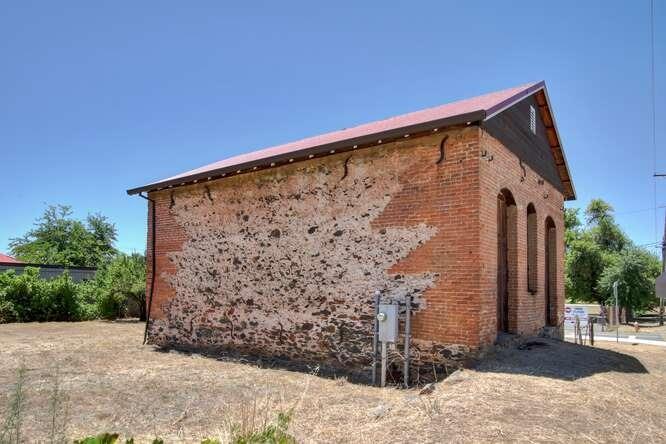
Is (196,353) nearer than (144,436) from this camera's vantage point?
No

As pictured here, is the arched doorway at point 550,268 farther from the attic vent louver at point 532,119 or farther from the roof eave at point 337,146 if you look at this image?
the roof eave at point 337,146

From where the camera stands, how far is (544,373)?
23.0ft

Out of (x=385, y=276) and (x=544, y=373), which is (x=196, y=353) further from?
(x=544, y=373)

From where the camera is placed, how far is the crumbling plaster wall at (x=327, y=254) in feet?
26.0

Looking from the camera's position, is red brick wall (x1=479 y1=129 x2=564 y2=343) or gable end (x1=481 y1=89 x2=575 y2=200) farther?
gable end (x1=481 y1=89 x2=575 y2=200)

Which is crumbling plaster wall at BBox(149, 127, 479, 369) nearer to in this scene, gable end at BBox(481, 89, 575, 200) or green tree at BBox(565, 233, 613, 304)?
gable end at BBox(481, 89, 575, 200)

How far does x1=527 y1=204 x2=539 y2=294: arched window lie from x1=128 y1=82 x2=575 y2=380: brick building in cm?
2

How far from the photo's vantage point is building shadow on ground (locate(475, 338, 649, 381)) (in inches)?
281

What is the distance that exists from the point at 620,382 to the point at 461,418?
3.33 metres

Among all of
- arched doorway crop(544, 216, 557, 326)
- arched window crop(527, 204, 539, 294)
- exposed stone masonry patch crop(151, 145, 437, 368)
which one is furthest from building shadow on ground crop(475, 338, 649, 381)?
arched doorway crop(544, 216, 557, 326)

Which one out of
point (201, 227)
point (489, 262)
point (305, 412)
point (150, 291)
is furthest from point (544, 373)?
point (150, 291)

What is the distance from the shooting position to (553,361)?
25.4 ft

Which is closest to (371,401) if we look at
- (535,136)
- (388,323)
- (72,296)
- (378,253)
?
(388,323)

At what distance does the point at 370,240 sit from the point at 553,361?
Result: 362 centimetres
